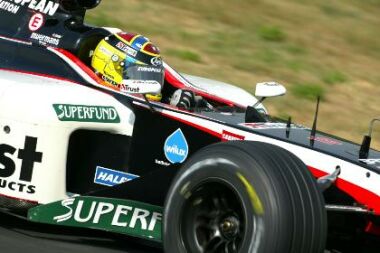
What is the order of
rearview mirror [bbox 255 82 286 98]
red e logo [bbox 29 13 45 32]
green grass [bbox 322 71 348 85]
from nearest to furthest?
rearview mirror [bbox 255 82 286 98] < red e logo [bbox 29 13 45 32] < green grass [bbox 322 71 348 85]

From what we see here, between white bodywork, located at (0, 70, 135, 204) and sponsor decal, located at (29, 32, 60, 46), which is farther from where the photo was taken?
sponsor decal, located at (29, 32, 60, 46)

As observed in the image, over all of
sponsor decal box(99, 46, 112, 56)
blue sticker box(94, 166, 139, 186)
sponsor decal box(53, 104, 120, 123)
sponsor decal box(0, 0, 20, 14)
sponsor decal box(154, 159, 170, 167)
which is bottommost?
blue sticker box(94, 166, 139, 186)

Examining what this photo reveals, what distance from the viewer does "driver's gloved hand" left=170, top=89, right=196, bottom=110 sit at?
7.18 metres

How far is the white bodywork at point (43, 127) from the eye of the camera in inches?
250

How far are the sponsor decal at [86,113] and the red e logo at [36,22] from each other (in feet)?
4.07

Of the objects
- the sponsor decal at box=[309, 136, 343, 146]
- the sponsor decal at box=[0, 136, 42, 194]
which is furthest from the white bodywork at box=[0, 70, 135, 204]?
the sponsor decal at box=[309, 136, 343, 146]

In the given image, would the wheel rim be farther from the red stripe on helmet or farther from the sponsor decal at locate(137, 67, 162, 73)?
the red stripe on helmet

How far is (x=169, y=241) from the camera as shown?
5.61 m

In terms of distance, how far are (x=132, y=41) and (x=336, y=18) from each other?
8233 mm

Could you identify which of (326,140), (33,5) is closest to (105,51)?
(33,5)

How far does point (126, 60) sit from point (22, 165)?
1261 mm

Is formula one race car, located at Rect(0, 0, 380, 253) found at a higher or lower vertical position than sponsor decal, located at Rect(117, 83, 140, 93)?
lower

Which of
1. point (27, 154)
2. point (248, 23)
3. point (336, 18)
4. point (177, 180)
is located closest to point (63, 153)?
point (27, 154)

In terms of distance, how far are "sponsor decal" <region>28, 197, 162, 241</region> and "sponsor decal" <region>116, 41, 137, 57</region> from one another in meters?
1.44
